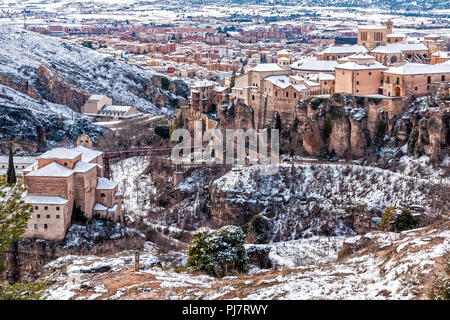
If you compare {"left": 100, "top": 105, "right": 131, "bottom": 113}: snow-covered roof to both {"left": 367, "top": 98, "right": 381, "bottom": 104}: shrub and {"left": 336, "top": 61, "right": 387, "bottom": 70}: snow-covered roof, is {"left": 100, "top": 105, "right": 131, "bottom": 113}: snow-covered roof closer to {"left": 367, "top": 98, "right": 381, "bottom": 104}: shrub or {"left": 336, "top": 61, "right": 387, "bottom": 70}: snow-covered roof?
{"left": 336, "top": 61, "right": 387, "bottom": 70}: snow-covered roof

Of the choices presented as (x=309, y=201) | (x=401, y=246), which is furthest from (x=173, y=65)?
(x=401, y=246)

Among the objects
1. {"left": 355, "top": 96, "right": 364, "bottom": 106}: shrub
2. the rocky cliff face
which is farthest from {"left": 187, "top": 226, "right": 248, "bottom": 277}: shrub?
{"left": 355, "top": 96, "right": 364, "bottom": 106}: shrub

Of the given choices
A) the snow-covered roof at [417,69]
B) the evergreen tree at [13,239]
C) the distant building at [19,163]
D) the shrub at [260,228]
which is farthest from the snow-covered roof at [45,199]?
the snow-covered roof at [417,69]

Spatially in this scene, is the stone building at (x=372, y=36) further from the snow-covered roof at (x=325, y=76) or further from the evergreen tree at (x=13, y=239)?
the evergreen tree at (x=13, y=239)

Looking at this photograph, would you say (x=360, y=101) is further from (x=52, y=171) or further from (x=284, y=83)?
(x=52, y=171)

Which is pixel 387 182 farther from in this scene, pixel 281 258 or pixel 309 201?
pixel 281 258
